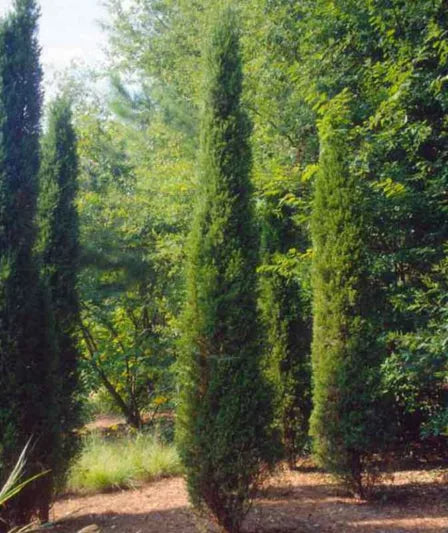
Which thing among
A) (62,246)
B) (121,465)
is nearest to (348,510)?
(121,465)

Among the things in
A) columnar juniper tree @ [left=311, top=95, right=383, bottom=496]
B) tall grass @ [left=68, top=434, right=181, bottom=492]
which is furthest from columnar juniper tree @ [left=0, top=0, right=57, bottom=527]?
columnar juniper tree @ [left=311, top=95, right=383, bottom=496]

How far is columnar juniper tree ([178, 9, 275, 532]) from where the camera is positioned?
3.76 meters

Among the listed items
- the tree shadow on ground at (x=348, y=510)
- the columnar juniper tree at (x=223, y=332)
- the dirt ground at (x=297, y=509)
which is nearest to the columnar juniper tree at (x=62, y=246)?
the dirt ground at (x=297, y=509)

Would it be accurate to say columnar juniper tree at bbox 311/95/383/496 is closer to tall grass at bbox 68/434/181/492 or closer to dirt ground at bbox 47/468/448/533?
dirt ground at bbox 47/468/448/533

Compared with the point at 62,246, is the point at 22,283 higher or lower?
lower

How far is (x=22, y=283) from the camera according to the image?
164 inches

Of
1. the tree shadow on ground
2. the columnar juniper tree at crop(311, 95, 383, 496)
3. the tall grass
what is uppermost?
the columnar juniper tree at crop(311, 95, 383, 496)

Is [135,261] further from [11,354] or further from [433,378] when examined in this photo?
[433,378]

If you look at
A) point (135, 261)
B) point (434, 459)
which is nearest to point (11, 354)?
point (135, 261)

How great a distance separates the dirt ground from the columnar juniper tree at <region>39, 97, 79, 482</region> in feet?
2.51

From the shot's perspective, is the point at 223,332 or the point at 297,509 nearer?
the point at 223,332

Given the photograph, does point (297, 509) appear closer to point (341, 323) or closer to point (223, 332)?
point (341, 323)

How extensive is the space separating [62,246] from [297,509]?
3593 millimetres

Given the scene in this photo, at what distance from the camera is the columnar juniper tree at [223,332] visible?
376 centimetres
